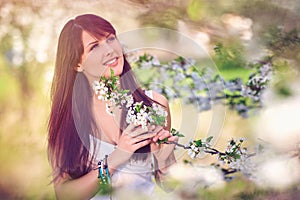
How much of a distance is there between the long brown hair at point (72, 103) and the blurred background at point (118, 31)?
0.10 ft

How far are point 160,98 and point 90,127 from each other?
0.30 metres

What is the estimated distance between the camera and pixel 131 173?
2732 millimetres

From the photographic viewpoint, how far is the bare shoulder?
2.72 metres

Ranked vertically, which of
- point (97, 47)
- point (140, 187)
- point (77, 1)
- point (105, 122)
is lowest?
point (140, 187)

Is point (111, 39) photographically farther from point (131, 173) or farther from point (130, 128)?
point (131, 173)

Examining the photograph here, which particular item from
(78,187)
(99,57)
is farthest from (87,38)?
(78,187)

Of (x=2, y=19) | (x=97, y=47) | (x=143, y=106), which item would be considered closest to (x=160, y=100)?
(x=143, y=106)

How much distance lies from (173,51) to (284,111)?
1.65 feet

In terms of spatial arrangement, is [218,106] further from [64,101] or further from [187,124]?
[64,101]

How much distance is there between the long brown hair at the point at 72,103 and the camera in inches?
106

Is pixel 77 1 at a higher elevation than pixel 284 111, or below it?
higher

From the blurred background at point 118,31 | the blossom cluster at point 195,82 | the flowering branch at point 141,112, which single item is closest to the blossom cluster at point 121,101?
the flowering branch at point 141,112

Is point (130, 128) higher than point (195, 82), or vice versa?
point (195, 82)

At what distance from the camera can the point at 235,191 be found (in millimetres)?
2764
